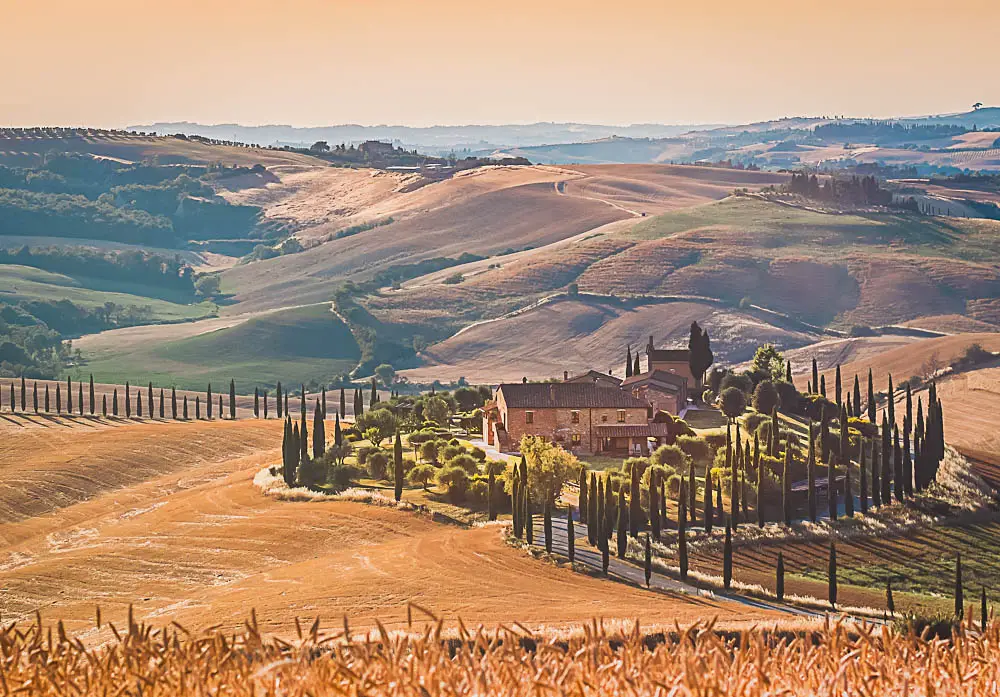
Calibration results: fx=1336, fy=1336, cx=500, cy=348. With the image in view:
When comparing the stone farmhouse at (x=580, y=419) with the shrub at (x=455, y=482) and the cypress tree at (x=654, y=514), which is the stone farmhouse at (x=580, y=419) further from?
the cypress tree at (x=654, y=514)

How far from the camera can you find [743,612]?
46344 mm

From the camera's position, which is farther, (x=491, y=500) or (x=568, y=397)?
(x=568, y=397)

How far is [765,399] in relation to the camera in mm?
97062

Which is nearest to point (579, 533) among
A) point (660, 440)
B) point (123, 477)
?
point (660, 440)

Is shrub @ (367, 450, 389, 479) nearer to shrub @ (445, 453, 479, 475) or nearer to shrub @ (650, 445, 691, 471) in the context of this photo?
shrub @ (445, 453, 479, 475)

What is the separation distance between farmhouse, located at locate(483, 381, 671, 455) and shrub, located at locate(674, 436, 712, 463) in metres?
2.58

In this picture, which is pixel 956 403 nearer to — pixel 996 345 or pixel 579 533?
pixel 996 345

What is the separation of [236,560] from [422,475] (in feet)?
54.4

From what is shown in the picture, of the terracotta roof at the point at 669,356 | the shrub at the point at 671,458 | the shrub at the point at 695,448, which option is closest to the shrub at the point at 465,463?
the shrub at the point at 671,458

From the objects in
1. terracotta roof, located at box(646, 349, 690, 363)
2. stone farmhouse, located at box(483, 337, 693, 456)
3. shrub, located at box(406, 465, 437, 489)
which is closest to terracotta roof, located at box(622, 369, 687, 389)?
terracotta roof, located at box(646, 349, 690, 363)

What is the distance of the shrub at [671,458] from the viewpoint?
78.1 metres

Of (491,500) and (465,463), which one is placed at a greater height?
(465,463)

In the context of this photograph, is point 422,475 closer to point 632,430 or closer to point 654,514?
point 632,430

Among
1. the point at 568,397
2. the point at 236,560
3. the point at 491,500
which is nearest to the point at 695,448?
the point at 568,397
